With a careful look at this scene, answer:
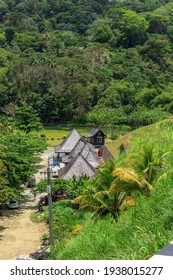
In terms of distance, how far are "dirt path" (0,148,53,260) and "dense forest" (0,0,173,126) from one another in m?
Result: 23.6

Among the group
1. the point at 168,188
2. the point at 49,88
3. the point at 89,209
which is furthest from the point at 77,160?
the point at 49,88

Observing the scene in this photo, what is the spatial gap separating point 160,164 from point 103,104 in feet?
182

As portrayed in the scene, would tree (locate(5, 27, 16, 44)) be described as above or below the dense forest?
above

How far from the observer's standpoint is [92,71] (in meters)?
70.9

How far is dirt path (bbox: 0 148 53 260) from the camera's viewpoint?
61.6 feet

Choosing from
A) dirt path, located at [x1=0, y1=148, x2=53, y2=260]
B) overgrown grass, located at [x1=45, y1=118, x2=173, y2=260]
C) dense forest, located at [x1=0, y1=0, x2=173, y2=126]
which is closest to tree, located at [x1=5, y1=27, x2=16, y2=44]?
dense forest, located at [x1=0, y1=0, x2=173, y2=126]

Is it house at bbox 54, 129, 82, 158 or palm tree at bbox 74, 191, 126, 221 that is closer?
palm tree at bbox 74, 191, 126, 221

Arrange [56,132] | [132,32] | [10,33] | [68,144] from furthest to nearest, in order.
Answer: [10,33], [132,32], [56,132], [68,144]

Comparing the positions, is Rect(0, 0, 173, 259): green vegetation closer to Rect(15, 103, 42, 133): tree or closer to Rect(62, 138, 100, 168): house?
Rect(15, 103, 42, 133): tree

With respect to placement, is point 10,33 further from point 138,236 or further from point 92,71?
point 138,236

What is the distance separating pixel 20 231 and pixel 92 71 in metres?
52.2

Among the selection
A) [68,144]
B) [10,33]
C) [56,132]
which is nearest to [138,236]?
[68,144]

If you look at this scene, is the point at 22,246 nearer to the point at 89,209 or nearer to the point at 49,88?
the point at 89,209
